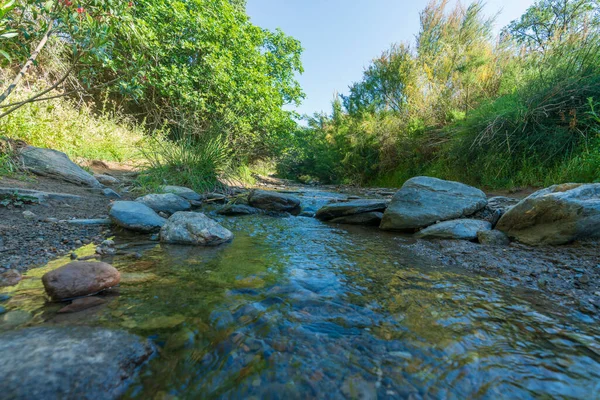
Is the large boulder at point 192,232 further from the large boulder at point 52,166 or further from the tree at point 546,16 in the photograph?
the tree at point 546,16

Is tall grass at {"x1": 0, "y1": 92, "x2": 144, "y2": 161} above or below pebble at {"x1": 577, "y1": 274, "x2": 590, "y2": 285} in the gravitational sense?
above

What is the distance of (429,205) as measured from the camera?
3.62 meters

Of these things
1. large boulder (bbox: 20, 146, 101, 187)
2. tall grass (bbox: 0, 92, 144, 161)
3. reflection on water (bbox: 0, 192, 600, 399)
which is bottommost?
reflection on water (bbox: 0, 192, 600, 399)

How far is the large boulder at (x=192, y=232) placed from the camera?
255cm

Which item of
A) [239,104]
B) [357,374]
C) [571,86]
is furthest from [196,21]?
[357,374]

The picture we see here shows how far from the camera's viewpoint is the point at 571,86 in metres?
4.53

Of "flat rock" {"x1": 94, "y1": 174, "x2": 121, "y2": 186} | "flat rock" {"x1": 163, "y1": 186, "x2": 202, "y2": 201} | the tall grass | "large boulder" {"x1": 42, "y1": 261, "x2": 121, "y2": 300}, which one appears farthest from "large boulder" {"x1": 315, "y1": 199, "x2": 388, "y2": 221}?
the tall grass

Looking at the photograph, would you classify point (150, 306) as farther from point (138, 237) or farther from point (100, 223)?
point (100, 223)

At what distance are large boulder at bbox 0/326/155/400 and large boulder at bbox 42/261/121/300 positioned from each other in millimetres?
334

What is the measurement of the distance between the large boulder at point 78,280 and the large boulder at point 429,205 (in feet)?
10.6

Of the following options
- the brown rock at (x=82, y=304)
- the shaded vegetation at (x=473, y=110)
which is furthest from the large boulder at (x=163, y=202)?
the shaded vegetation at (x=473, y=110)

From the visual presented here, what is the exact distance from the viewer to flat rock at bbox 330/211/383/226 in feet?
13.3

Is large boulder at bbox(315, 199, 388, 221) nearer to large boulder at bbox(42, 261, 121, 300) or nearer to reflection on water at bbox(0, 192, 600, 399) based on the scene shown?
reflection on water at bbox(0, 192, 600, 399)

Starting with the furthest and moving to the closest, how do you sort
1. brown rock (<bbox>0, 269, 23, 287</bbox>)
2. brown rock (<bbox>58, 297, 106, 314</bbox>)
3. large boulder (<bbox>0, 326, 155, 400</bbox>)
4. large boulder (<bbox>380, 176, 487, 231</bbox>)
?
large boulder (<bbox>380, 176, 487, 231</bbox>) < brown rock (<bbox>0, 269, 23, 287</bbox>) < brown rock (<bbox>58, 297, 106, 314</bbox>) < large boulder (<bbox>0, 326, 155, 400</bbox>)
